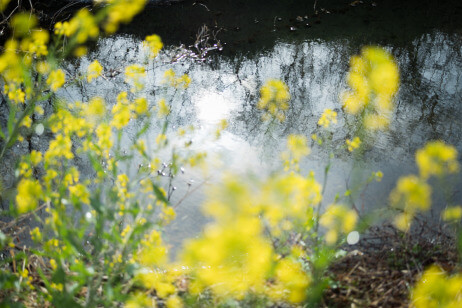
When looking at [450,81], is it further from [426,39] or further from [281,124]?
[281,124]

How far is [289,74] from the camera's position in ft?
11.2

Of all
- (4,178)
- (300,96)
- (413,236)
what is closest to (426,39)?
(300,96)

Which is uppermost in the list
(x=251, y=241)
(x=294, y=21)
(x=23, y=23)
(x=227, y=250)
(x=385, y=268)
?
(x=23, y=23)

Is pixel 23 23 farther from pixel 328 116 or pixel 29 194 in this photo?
pixel 328 116

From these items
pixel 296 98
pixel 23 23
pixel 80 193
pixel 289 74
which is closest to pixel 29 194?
pixel 80 193

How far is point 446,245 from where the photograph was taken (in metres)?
1.76

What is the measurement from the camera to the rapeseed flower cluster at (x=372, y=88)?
1.44m

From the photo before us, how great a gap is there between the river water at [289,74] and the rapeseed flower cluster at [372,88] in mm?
67

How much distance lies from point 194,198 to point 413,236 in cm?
93

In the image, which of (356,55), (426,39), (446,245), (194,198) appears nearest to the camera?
(446,245)

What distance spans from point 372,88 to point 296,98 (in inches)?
64.1

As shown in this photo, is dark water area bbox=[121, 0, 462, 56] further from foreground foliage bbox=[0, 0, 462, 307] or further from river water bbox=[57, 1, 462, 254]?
foreground foliage bbox=[0, 0, 462, 307]

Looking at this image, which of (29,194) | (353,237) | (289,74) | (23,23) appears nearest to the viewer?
(29,194)

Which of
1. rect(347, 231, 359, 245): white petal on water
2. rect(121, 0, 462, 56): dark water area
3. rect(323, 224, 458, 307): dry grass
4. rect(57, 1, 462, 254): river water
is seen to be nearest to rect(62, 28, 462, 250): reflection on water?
rect(57, 1, 462, 254): river water
